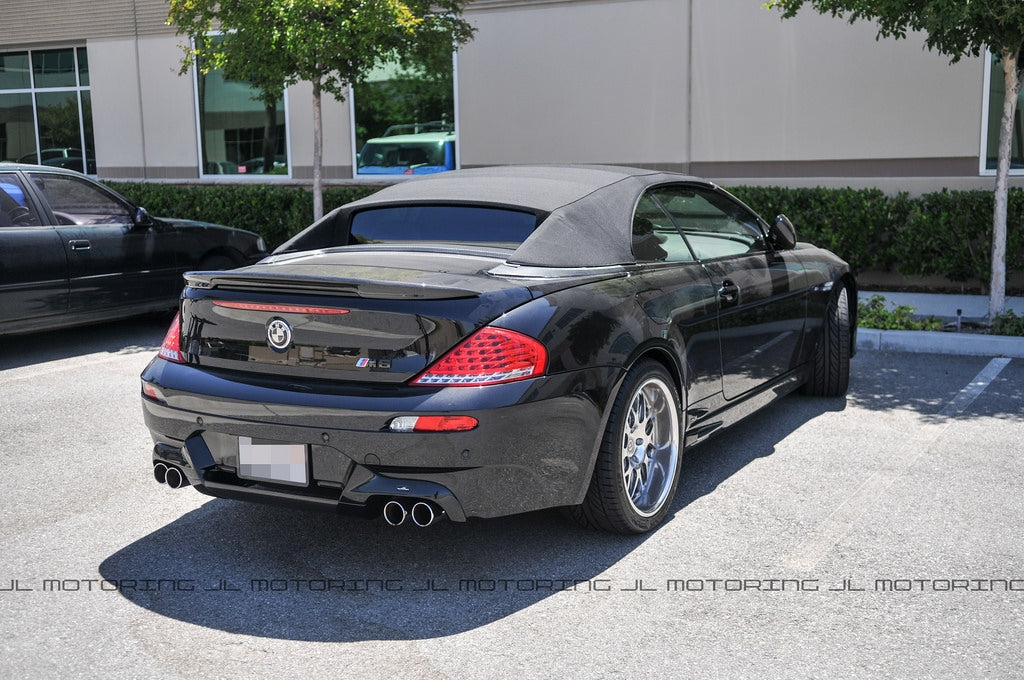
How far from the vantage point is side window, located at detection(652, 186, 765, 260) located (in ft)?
17.1

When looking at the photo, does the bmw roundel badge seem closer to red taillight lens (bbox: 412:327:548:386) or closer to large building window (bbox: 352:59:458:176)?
red taillight lens (bbox: 412:327:548:386)

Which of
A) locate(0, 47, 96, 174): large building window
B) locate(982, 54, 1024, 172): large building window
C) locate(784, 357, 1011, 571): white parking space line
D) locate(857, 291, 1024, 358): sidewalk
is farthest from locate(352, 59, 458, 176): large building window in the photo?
locate(784, 357, 1011, 571): white parking space line

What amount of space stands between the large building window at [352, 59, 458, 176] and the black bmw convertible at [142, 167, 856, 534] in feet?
29.9

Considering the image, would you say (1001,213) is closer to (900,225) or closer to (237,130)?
(900,225)

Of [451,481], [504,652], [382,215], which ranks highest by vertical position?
[382,215]

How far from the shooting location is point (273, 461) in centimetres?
389

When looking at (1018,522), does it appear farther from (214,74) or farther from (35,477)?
(214,74)

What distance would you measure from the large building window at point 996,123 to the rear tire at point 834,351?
5.47m

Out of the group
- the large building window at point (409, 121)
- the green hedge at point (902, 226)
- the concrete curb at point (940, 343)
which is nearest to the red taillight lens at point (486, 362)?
the concrete curb at point (940, 343)

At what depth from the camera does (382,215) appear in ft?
16.8

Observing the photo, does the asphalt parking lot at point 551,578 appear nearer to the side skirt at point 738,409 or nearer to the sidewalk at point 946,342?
the side skirt at point 738,409

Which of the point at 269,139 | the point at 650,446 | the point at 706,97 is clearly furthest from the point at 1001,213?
the point at 269,139

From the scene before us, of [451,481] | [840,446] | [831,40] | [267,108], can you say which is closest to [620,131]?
[831,40]

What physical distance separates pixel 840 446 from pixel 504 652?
9.88 feet
